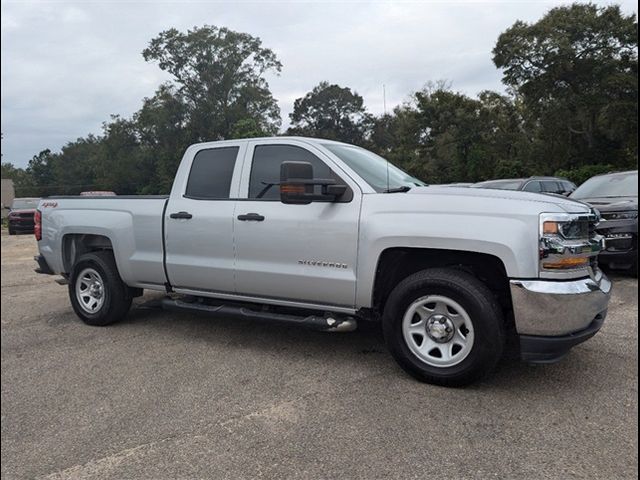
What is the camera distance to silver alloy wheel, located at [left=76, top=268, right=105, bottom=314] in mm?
5473

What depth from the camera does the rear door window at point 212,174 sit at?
4.75m

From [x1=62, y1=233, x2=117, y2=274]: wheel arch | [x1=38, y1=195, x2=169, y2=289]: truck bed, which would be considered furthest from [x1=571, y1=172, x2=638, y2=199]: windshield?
[x1=62, y1=233, x2=117, y2=274]: wheel arch

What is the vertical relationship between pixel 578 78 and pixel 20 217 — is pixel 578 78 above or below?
above

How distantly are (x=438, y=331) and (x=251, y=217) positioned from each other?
1.87 meters

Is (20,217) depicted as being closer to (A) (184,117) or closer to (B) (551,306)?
(A) (184,117)

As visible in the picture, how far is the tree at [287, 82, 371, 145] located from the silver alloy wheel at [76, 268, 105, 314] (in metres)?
5.74

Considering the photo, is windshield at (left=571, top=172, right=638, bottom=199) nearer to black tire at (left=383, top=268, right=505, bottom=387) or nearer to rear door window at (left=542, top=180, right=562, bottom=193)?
rear door window at (left=542, top=180, right=562, bottom=193)

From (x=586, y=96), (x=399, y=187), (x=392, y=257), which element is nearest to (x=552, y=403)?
(x=392, y=257)

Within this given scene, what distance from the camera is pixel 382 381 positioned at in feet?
12.3

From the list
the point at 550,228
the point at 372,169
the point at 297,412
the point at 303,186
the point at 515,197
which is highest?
the point at 372,169

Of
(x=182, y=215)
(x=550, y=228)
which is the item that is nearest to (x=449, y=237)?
(x=550, y=228)

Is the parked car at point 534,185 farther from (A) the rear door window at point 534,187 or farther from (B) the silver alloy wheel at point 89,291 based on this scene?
(B) the silver alloy wheel at point 89,291

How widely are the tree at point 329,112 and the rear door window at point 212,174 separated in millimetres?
5321

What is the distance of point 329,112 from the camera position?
40.2 ft
